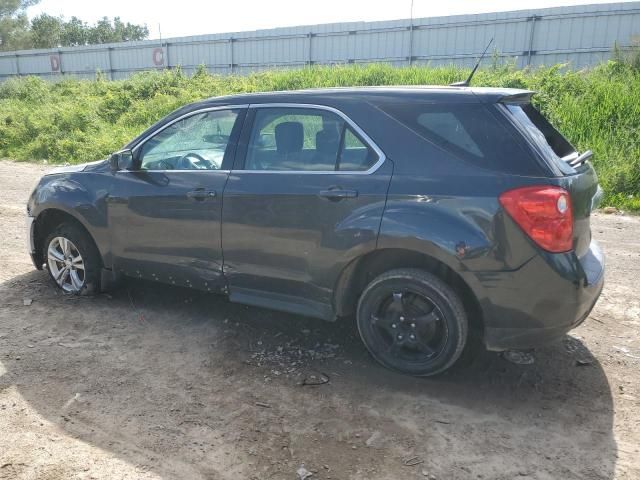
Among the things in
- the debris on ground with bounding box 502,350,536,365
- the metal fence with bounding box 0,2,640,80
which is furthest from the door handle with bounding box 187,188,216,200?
the metal fence with bounding box 0,2,640,80

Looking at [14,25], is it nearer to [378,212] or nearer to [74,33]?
[74,33]

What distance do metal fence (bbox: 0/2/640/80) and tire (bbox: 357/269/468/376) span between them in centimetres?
1445

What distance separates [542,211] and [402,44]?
718 inches

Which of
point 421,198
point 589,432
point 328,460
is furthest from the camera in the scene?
point 421,198

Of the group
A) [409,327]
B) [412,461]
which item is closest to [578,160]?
[409,327]

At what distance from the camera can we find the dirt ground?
2814 millimetres

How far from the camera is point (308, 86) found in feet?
54.3

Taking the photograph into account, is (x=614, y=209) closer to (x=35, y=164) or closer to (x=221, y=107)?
(x=221, y=107)

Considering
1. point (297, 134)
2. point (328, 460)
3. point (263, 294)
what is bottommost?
point (328, 460)

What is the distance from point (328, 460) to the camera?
9.30ft

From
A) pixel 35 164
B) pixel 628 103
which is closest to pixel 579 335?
pixel 628 103

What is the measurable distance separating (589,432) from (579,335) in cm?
131

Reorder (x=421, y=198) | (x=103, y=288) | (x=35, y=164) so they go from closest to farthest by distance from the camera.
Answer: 1. (x=421, y=198)
2. (x=103, y=288)
3. (x=35, y=164)

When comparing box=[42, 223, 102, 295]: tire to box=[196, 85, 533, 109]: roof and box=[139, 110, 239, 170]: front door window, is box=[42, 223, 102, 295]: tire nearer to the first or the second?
box=[139, 110, 239, 170]: front door window
